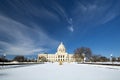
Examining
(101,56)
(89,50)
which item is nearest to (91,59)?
(89,50)

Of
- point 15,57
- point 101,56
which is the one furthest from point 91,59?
point 15,57

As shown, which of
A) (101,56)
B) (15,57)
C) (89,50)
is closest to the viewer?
(89,50)

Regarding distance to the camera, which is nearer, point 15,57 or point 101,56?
point 15,57

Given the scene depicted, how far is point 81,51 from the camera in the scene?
114 m

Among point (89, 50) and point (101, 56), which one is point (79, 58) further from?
point (101, 56)

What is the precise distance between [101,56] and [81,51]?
2616 centimetres

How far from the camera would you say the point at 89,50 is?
11325cm

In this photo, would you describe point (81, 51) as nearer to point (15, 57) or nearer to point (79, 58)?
point (79, 58)

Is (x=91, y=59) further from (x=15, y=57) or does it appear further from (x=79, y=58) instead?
(x=15, y=57)

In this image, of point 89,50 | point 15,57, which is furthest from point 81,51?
point 15,57

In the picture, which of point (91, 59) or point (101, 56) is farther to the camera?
point (101, 56)

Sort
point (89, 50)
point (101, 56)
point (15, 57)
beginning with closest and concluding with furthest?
point (89, 50) → point (15, 57) → point (101, 56)

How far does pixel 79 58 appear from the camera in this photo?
11888cm

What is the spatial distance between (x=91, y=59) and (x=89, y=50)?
19.7 feet
